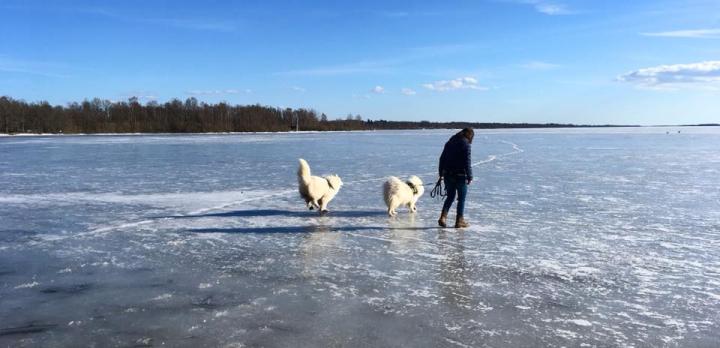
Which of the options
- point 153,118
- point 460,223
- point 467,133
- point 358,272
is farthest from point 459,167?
point 153,118

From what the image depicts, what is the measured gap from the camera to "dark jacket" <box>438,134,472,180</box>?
761 cm

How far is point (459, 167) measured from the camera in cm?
769

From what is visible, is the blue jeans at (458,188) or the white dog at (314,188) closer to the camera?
the blue jeans at (458,188)

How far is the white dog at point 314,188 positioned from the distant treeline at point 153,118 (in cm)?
8737

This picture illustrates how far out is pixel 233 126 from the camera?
11388cm

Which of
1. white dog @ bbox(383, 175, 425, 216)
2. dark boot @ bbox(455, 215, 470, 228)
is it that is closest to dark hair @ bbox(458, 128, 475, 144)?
dark boot @ bbox(455, 215, 470, 228)

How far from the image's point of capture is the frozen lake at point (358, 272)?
388 centimetres

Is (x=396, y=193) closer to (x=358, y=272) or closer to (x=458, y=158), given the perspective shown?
(x=458, y=158)

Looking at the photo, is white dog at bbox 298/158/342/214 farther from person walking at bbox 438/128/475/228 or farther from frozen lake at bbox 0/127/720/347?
person walking at bbox 438/128/475/228

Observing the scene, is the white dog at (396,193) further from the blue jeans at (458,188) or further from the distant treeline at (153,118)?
the distant treeline at (153,118)

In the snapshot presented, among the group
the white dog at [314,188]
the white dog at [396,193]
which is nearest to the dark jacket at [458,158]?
the white dog at [396,193]

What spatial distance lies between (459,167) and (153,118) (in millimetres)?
115119

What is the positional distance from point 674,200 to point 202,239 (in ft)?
27.4

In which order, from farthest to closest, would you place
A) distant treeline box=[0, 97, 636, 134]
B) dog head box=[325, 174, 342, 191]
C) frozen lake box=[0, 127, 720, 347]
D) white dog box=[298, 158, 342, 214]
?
distant treeline box=[0, 97, 636, 134]
dog head box=[325, 174, 342, 191]
white dog box=[298, 158, 342, 214]
frozen lake box=[0, 127, 720, 347]
